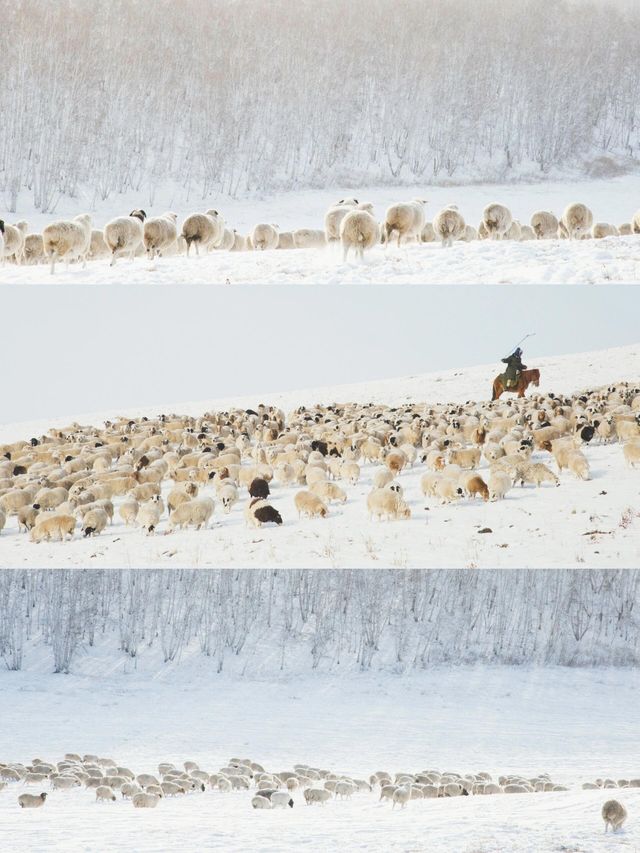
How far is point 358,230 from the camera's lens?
28.4 feet

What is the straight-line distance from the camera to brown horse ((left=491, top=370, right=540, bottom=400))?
29.7ft

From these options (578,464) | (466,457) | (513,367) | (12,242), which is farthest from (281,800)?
(12,242)

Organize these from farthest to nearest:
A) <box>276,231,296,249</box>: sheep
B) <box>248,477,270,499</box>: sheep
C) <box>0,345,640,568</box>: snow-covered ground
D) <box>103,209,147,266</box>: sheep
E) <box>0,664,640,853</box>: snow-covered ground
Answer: <box>276,231,296,249</box>: sheep, <box>103,209,147,266</box>: sheep, <box>248,477,270,499</box>: sheep, <box>0,345,640,568</box>: snow-covered ground, <box>0,664,640,853</box>: snow-covered ground

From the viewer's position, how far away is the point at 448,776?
7.38 meters

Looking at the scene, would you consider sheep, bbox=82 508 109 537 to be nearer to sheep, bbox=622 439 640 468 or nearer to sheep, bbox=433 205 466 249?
sheep, bbox=433 205 466 249

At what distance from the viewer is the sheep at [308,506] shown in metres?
8.17

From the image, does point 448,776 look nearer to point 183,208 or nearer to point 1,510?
point 1,510

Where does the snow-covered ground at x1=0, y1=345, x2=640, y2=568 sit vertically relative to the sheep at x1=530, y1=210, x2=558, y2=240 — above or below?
below

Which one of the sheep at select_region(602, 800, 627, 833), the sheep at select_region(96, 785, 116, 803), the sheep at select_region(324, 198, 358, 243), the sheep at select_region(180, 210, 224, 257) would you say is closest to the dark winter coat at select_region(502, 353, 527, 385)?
the sheep at select_region(324, 198, 358, 243)

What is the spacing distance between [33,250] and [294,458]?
9.56ft

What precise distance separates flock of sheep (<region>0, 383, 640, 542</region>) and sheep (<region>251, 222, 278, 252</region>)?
2393 mm

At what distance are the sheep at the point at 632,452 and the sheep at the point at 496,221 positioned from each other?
297 cm

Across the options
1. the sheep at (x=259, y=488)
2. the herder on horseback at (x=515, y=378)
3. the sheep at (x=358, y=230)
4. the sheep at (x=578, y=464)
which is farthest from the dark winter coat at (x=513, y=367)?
the sheep at (x=259, y=488)

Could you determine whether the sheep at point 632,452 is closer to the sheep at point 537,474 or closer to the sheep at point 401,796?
the sheep at point 537,474
